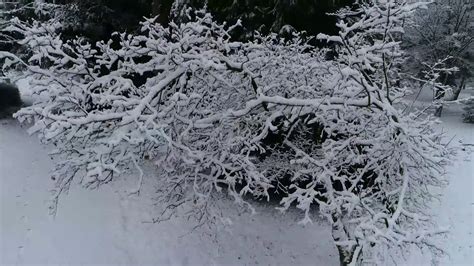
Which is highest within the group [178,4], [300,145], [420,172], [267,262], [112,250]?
[178,4]

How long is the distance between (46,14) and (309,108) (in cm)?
845

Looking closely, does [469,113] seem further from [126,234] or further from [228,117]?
[228,117]

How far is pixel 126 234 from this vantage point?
746cm

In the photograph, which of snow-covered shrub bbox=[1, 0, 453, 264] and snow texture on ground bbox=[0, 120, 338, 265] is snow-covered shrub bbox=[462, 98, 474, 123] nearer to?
snow texture on ground bbox=[0, 120, 338, 265]

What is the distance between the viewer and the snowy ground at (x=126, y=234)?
22.6 feet

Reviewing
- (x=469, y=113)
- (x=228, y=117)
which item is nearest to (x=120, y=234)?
(x=228, y=117)

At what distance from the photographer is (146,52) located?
5020 mm

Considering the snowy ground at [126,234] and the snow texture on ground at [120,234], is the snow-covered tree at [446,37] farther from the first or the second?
the snow texture on ground at [120,234]

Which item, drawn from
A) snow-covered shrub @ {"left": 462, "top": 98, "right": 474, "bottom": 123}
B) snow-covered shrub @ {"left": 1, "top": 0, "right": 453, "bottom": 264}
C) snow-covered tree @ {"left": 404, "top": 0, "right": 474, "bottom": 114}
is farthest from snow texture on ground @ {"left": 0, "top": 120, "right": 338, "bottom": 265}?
Result: snow-covered tree @ {"left": 404, "top": 0, "right": 474, "bottom": 114}

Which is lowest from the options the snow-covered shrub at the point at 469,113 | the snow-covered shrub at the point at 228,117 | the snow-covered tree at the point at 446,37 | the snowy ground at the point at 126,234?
the snow-covered shrub at the point at 469,113

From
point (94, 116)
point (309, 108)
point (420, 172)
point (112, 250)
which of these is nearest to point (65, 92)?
point (94, 116)

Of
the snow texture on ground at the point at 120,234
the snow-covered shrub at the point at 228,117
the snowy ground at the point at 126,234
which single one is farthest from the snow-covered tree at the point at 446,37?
the snow-covered shrub at the point at 228,117

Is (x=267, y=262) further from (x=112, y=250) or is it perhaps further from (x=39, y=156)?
(x=39, y=156)

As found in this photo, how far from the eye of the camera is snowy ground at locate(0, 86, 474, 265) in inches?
271
